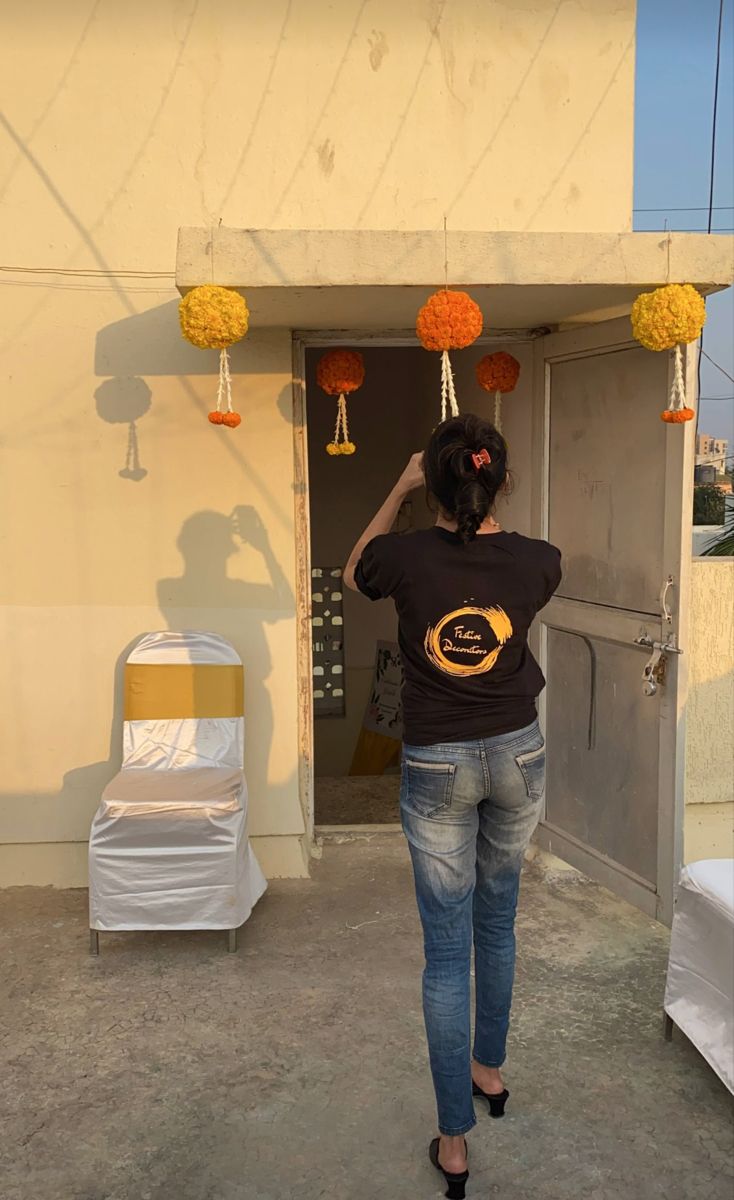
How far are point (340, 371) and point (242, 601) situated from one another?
3.47ft

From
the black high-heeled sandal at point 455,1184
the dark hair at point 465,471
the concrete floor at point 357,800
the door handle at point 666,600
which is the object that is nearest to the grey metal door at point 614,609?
the door handle at point 666,600

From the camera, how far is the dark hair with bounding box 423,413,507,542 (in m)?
2.08

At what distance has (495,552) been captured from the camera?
2137mm

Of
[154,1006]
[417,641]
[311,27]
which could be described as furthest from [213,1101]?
[311,27]

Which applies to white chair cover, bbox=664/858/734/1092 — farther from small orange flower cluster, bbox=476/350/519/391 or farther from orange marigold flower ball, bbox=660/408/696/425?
small orange flower cluster, bbox=476/350/519/391

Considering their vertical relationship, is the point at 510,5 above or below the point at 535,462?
above

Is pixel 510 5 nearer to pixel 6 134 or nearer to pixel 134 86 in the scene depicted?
pixel 134 86

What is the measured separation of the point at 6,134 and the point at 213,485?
1.57 metres

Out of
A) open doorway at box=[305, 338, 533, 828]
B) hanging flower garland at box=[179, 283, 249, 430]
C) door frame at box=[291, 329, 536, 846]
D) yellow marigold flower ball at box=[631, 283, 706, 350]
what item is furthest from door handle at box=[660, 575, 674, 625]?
open doorway at box=[305, 338, 533, 828]

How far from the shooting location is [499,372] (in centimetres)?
408

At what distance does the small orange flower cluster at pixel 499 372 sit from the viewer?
4.06 metres

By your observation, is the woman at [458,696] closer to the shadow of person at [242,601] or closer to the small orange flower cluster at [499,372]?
the shadow of person at [242,601]

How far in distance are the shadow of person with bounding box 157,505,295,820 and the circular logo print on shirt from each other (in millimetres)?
1984

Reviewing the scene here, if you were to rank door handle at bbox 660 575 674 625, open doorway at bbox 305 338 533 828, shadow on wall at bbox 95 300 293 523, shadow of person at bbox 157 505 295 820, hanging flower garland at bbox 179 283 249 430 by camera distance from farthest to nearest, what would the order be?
open doorway at bbox 305 338 533 828 < shadow of person at bbox 157 505 295 820 < shadow on wall at bbox 95 300 293 523 < door handle at bbox 660 575 674 625 < hanging flower garland at bbox 179 283 249 430
